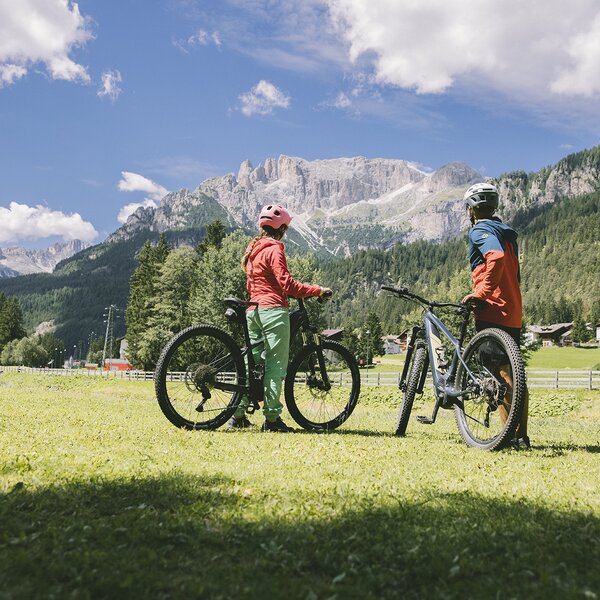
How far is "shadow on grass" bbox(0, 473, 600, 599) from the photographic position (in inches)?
98.3

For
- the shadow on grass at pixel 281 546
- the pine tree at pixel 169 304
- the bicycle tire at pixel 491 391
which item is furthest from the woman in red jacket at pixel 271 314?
the pine tree at pixel 169 304

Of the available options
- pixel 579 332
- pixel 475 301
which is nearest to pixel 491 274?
pixel 475 301

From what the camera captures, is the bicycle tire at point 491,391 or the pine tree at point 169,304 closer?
the bicycle tire at point 491,391

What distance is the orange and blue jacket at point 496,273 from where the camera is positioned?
692 cm

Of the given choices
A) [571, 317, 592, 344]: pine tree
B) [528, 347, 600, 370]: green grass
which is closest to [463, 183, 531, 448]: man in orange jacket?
[528, 347, 600, 370]: green grass

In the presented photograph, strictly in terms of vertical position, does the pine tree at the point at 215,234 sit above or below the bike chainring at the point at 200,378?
above

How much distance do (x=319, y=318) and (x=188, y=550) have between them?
46038 millimetres

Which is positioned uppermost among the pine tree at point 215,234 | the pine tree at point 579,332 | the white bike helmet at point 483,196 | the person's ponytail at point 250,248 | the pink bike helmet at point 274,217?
the pine tree at point 215,234

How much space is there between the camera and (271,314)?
7535 millimetres

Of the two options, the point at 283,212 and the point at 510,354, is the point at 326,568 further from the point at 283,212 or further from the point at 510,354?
the point at 283,212

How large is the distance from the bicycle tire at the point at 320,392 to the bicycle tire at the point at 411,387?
29.9 inches

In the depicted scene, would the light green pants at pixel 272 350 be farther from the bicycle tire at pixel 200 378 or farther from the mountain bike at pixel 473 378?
the mountain bike at pixel 473 378

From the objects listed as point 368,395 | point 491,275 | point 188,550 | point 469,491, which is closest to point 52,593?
point 188,550

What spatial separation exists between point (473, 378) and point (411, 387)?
4.29 ft
